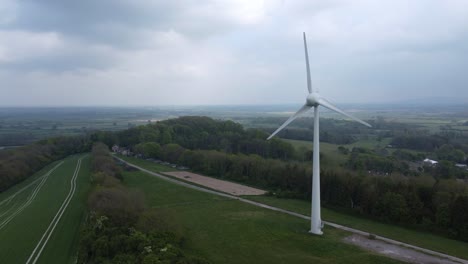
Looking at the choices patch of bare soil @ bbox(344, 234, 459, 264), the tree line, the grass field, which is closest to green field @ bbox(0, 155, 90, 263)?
the grass field

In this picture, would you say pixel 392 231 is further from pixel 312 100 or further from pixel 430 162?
pixel 430 162

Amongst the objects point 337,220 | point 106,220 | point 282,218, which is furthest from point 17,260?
point 337,220

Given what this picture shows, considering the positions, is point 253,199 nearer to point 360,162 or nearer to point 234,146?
point 360,162

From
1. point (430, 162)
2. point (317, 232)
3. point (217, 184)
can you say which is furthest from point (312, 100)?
point (430, 162)

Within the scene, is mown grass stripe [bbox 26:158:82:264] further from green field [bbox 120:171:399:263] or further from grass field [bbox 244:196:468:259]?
grass field [bbox 244:196:468:259]

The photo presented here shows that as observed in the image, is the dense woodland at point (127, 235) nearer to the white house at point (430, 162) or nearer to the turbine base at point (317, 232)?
the turbine base at point (317, 232)

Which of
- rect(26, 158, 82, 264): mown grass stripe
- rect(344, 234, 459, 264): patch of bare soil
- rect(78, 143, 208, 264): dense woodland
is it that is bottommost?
rect(344, 234, 459, 264): patch of bare soil

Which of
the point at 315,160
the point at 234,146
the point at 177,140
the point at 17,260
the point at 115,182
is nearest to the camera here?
the point at 17,260
